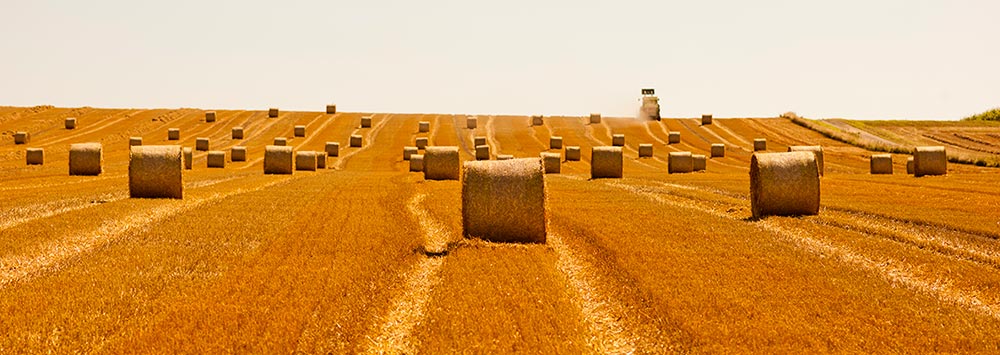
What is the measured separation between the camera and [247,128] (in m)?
74.6

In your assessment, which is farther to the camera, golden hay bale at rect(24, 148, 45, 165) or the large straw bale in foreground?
golden hay bale at rect(24, 148, 45, 165)

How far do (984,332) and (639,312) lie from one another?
336 cm

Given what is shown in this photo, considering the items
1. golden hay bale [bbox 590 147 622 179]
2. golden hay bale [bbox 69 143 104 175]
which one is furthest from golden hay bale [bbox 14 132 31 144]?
golden hay bale [bbox 590 147 622 179]

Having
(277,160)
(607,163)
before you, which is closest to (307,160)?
(277,160)

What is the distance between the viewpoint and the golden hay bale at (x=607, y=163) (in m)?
35.2

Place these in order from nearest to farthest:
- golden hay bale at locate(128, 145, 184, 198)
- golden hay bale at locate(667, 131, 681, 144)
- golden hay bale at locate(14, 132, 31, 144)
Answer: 1. golden hay bale at locate(128, 145, 184, 198)
2. golden hay bale at locate(14, 132, 31, 144)
3. golden hay bale at locate(667, 131, 681, 144)

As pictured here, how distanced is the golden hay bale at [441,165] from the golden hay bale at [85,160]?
12816 mm

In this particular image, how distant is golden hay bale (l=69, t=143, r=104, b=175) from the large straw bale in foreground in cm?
1282

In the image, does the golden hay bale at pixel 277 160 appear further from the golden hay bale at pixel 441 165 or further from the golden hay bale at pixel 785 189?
the golden hay bale at pixel 785 189

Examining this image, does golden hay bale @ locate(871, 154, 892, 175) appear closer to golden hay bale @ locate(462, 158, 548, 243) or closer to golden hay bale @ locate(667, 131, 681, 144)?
golden hay bale @ locate(667, 131, 681, 144)

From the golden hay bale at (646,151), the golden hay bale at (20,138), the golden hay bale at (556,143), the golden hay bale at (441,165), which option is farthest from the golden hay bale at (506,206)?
the golden hay bale at (20,138)

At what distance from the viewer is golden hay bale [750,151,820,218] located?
19.1 m

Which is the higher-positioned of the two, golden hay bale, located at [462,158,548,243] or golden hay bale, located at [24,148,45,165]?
golden hay bale, located at [24,148,45,165]

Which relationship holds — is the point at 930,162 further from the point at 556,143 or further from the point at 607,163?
the point at 556,143
